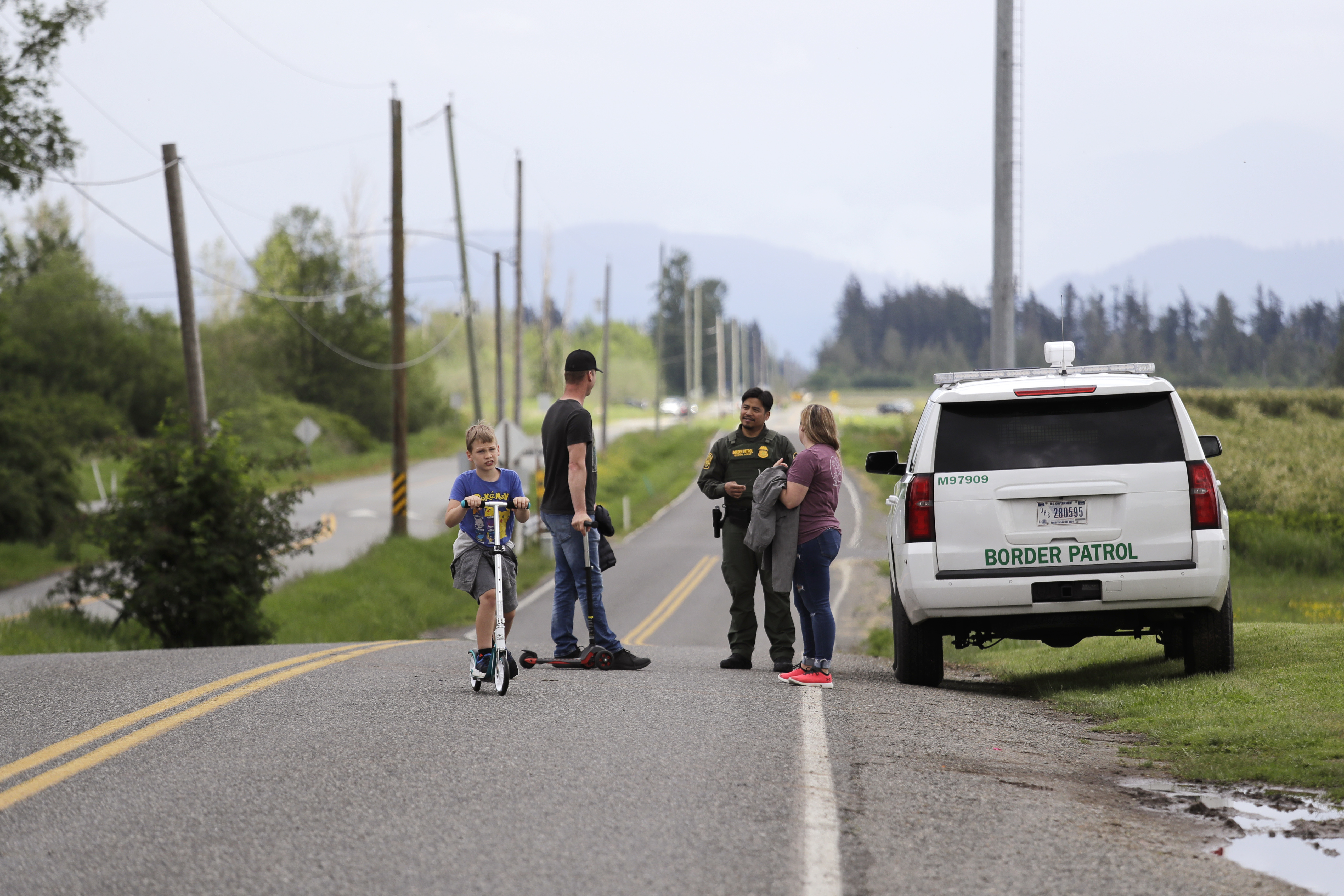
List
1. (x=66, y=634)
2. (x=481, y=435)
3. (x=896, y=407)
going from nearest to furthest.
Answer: (x=481, y=435) → (x=66, y=634) → (x=896, y=407)

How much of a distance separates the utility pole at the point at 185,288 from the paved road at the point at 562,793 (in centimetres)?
1481

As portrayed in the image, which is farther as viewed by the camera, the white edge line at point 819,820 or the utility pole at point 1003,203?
the utility pole at point 1003,203

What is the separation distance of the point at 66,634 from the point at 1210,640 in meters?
15.8

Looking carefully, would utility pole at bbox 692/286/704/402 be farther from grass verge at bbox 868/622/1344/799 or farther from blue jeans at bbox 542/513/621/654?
blue jeans at bbox 542/513/621/654

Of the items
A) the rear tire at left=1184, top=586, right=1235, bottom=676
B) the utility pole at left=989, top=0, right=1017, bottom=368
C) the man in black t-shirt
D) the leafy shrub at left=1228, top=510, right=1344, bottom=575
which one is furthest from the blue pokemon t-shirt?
the leafy shrub at left=1228, top=510, right=1344, bottom=575


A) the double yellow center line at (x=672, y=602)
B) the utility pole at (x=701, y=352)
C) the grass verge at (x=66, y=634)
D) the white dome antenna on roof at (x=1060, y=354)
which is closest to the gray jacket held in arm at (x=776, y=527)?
the white dome antenna on roof at (x=1060, y=354)

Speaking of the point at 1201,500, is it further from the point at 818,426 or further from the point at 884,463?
the point at 884,463

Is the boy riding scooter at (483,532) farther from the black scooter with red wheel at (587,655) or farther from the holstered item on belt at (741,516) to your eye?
the holstered item on belt at (741,516)

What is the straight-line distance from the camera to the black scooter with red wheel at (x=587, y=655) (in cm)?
931

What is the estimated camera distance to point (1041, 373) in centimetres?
922

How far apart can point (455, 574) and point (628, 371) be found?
147442mm

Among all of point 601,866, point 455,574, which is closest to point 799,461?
point 455,574

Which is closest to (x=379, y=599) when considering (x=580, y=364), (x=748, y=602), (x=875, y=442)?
(x=748, y=602)

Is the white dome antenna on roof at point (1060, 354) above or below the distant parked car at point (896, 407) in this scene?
below
